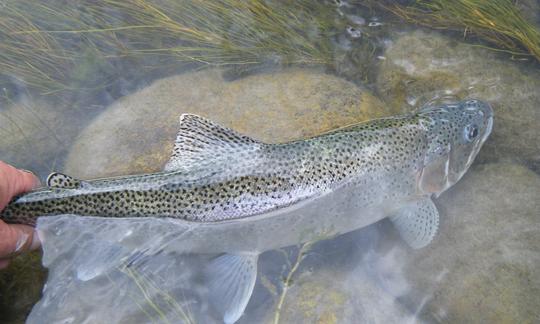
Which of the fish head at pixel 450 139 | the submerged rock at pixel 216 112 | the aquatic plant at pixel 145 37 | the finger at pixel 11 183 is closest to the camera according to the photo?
the finger at pixel 11 183

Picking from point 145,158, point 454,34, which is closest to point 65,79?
point 145,158

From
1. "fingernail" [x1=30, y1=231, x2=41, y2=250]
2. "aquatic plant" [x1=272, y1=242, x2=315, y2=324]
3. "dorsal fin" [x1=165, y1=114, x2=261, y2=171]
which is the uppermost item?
"dorsal fin" [x1=165, y1=114, x2=261, y2=171]

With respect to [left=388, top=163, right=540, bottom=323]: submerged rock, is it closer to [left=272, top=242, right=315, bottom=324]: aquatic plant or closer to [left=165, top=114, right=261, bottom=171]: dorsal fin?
[left=272, top=242, right=315, bottom=324]: aquatic plant

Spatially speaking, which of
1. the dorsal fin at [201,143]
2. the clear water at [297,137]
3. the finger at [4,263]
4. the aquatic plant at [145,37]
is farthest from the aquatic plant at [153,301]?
the aquatic plant at [145,37]

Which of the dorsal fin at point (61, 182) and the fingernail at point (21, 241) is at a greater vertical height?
the dorsal fin at point (61, 182)

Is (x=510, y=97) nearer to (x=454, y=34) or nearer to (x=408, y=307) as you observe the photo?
(x=454, y=34)

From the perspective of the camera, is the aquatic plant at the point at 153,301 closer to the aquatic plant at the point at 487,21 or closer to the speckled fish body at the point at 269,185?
the speckled fish body at the point at 269,185

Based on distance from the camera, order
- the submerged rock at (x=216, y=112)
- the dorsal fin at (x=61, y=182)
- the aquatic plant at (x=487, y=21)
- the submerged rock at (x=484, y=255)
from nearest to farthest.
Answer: the dorsal fin at (x=61, y=182) < the submerged rock at (x=484, y=255) < the submerged rock at (x=216, y=112) < the aquatic plant at (x=487, y=21)

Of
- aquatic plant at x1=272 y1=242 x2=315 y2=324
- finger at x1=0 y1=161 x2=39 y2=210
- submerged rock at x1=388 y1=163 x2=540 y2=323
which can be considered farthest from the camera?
aquatic plant at x1=272 y1=242 x2=315 y2=324

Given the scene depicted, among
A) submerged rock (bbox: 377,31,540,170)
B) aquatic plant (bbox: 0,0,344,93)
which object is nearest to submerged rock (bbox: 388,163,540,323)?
submerged rock (bbox: 377,31,540,170)
